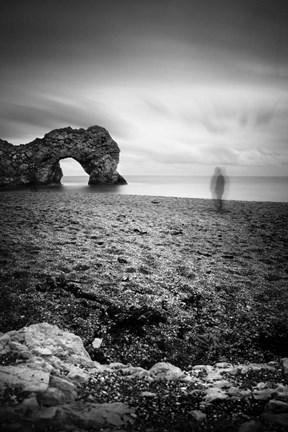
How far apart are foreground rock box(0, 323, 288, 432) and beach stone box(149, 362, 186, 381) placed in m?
0.01

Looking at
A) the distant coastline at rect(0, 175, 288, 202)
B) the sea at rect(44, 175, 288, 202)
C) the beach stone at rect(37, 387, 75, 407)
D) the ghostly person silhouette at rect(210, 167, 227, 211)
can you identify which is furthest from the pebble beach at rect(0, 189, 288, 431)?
the distant coastline at rect(0, 175, 288, 202)

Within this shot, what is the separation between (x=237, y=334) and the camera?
362 cm

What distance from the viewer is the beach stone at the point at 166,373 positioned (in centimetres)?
258

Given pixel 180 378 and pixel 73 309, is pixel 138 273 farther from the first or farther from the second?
pixel 180 378

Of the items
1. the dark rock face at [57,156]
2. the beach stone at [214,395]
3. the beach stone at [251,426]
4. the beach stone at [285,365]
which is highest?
the dark rock face at [57,156]

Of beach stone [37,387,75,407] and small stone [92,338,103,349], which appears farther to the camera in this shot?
small stone [92,338,103,349]

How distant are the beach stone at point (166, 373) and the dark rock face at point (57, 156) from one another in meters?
41.6

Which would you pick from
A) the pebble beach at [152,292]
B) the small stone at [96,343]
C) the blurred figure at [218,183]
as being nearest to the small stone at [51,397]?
the pebble beach at [152,292]

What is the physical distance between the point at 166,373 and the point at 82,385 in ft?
3.01

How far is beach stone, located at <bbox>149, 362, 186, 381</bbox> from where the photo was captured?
102 inches

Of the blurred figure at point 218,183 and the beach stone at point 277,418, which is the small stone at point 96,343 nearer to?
the beach stone at point 277,418

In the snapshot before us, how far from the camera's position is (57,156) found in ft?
141

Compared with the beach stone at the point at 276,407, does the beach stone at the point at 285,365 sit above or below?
below

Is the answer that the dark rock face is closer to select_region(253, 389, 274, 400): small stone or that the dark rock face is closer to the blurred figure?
the blurred figure
